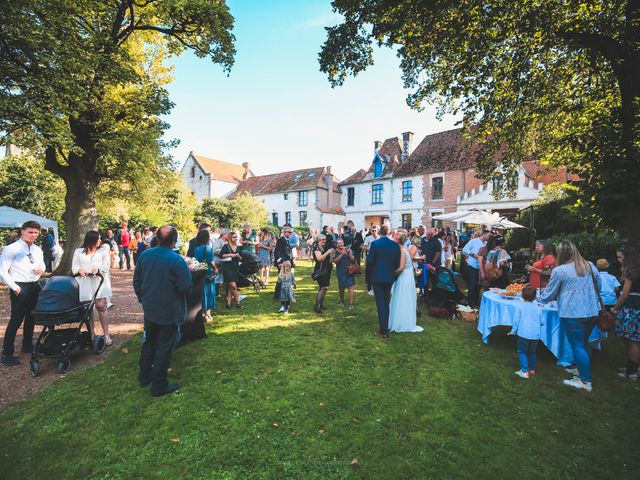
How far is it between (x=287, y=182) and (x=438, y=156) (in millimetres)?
19940

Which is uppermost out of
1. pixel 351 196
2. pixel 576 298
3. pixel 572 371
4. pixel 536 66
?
pixel 536 66

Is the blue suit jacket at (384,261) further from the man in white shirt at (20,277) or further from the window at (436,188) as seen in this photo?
the window at (436,188)

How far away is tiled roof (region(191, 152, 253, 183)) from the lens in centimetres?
4444

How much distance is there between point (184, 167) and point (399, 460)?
163ft

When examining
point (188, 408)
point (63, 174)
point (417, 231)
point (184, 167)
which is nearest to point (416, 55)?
point (417, 231)

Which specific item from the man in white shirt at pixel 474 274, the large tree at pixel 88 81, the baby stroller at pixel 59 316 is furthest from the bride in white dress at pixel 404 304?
the large tree at pixel 88 81

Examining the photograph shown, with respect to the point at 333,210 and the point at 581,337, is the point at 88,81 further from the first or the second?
the point at 333,210

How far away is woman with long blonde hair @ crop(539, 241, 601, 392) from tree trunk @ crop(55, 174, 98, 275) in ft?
46.6

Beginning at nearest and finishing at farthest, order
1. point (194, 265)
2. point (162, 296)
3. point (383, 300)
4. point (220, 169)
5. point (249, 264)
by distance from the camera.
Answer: point (162, 296) → point (194, 265) → point (383, 300) → point (249, 264) → point (220, 169)

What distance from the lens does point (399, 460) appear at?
286 centimetres

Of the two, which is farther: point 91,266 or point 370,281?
point 370,281

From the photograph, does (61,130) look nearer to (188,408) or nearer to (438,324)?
(188,408)

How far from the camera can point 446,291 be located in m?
7.70

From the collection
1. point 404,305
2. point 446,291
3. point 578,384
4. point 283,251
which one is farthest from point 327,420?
point 446,291
